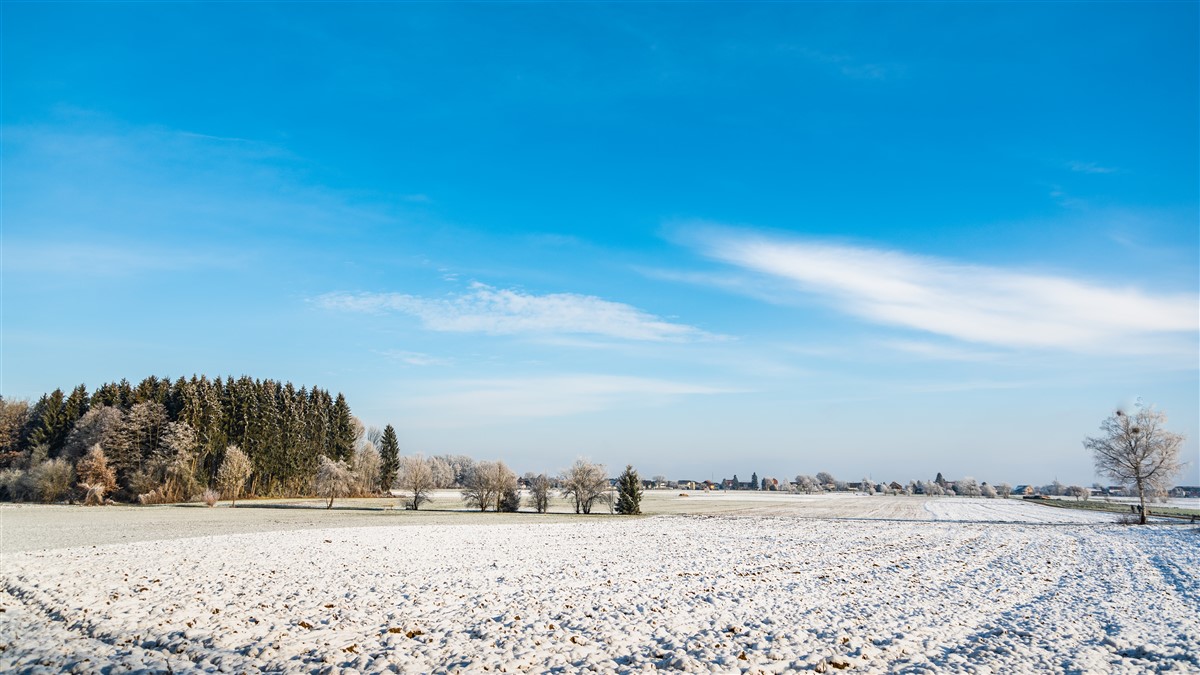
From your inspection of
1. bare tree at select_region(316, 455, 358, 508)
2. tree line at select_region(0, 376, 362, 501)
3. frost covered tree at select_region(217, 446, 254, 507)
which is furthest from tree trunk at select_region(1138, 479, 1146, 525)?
tree line at select_region(0, 376, 362, 501)

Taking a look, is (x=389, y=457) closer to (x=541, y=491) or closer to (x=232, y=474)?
(x=232, y=474)

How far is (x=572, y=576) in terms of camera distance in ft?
69.7

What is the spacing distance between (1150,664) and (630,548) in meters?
21.1

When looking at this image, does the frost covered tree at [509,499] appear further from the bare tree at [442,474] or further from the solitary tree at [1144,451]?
the bare tree at [442,474]

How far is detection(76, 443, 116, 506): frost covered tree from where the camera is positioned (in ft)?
255

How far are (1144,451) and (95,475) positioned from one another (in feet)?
363

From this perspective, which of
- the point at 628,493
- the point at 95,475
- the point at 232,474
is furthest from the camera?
the point at 232,474

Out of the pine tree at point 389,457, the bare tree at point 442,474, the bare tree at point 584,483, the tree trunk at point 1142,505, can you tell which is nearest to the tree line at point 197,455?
the bare tree at point 584,483

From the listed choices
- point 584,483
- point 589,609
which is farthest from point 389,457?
point 589,609

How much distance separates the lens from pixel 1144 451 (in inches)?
2227

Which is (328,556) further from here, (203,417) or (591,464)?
(203,417)

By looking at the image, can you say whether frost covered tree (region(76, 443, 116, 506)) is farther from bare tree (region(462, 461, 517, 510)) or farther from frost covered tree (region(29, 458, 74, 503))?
bare tree (region(462, 461, 517, 510))

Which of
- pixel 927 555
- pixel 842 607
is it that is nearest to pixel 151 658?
pixel 842 607

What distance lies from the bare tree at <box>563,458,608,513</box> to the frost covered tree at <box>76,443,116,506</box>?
56.3 metres
